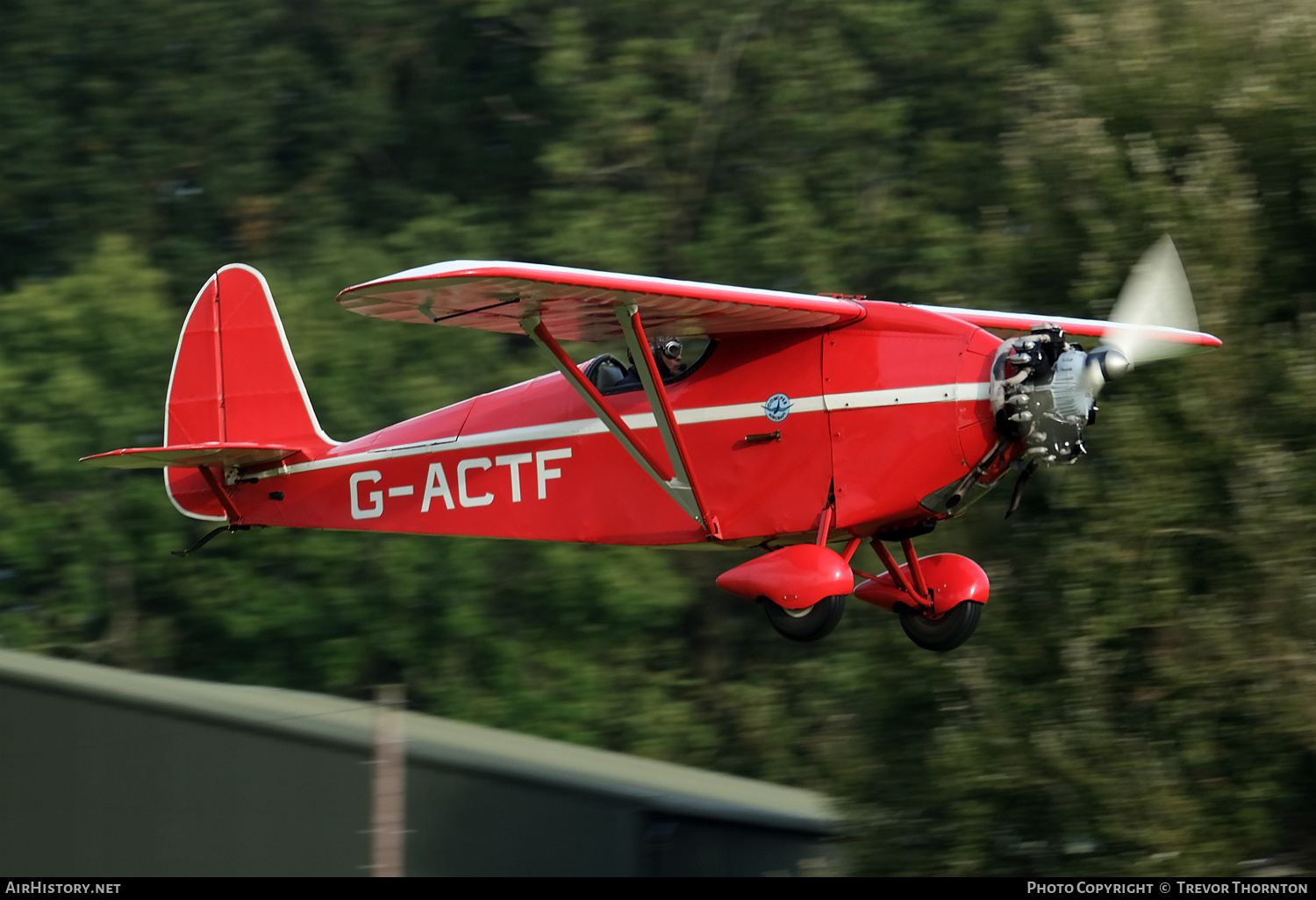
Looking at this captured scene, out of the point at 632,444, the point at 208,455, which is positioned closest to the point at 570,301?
the point at 632,444

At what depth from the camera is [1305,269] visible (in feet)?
50.7

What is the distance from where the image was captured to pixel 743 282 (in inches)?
1041

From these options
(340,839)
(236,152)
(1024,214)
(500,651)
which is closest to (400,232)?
(236,152)

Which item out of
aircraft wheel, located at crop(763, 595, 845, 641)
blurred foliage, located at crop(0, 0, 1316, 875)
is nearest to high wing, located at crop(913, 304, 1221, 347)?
aircraft wheel, located at crop(763, 595, 845, 641)

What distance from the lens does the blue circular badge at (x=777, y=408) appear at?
9.72 metres

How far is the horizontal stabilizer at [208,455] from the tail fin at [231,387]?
10 centimetres

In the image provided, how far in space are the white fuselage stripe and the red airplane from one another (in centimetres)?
1

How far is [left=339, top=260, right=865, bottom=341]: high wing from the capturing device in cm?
866

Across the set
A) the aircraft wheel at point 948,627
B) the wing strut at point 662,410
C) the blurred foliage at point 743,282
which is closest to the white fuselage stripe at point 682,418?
the wing strut at point 662,410

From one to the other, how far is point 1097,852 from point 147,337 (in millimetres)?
18401

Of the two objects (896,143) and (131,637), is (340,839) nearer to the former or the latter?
(131,637)

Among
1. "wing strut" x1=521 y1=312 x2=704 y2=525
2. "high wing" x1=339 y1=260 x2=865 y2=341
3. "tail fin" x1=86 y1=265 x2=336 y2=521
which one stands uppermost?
"high wing" x1=339 y1=260 x2=865 y2=341

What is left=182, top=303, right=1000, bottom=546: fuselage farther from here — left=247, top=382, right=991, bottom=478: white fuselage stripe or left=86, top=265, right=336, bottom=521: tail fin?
left=86, top=265, right=336, bottom=521: tail fin

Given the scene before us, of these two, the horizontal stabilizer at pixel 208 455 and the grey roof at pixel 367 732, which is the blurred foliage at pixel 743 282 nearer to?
the grey roof at pixel 367 732
